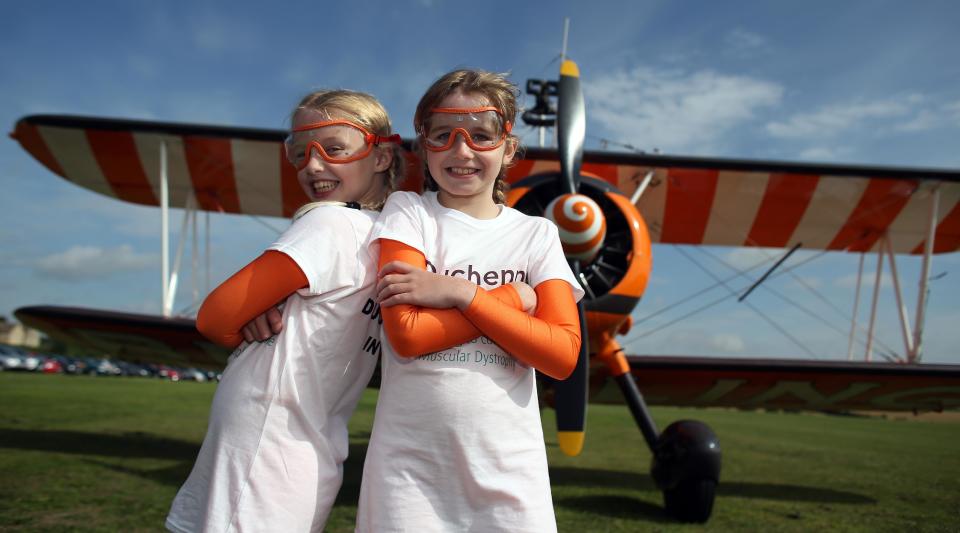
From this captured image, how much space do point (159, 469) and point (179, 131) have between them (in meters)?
3.15

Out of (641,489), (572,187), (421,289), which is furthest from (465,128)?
(641,489)

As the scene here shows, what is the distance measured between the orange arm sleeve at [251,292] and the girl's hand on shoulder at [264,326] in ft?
0.06

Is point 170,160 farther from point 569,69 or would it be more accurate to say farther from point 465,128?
point 465,128

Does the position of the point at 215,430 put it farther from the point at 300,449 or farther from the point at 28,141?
the point at 28,141

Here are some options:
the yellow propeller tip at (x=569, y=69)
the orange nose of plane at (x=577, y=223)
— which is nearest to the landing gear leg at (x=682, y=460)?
the orange nose of plane at (x=577, y=223)

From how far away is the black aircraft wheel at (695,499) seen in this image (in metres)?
4.20

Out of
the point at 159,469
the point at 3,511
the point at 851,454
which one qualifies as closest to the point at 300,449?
the point at 3,511

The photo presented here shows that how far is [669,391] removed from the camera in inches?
262

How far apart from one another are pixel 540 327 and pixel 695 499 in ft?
12.3

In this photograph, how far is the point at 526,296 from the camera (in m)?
1.12

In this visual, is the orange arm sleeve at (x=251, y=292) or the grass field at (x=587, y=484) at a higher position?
the orange arm sleeve at (x=251, y=292)

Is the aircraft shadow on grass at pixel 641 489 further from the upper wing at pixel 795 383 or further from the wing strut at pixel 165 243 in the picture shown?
the wing strut at pixel 165 243

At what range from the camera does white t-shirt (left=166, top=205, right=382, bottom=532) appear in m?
1.06

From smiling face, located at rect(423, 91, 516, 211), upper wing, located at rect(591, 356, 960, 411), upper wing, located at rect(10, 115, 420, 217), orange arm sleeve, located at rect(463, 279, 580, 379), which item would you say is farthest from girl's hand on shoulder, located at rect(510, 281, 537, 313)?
upper wing, located at rect(10, 115, 420, 217)
